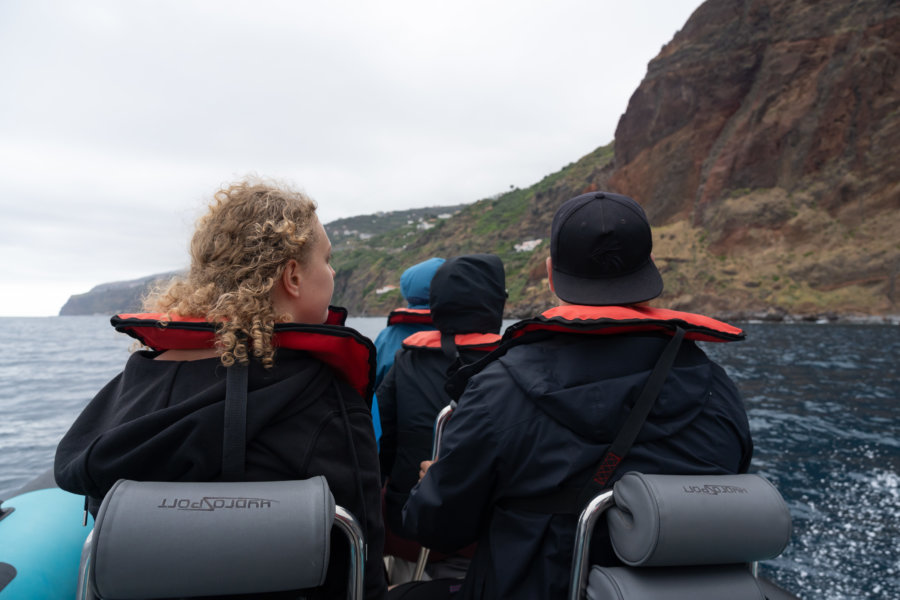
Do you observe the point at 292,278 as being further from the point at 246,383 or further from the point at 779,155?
the point at 779,155

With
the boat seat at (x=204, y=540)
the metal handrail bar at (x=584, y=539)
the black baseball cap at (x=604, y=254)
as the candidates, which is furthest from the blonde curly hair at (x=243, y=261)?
the metal handrail bar at (x=584, y=539)

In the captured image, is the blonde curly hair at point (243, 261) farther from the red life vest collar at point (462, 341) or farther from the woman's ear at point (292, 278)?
the red life vest collar at point (462, 341)

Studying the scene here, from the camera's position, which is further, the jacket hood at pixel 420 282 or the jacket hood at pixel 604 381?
the jacket hood at pixel 420 282

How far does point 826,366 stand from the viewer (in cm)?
1581

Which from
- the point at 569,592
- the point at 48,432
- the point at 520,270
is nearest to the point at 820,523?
the point at 569,592

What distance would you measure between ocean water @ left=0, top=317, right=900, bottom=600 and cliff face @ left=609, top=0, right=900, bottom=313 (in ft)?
86.9

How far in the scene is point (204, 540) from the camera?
1.05 metres

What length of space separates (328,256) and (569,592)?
1.18 metres

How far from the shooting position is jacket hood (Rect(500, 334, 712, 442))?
4.49 ft

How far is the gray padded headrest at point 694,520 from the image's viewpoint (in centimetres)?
118

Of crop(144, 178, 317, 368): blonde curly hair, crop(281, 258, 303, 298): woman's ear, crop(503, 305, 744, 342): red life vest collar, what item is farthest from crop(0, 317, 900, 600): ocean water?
crop(503, 305, 744, 342): red life vest collar

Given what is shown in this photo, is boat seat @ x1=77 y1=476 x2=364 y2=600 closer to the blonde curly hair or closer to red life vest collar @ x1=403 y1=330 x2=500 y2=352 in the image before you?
the blonde curly hair

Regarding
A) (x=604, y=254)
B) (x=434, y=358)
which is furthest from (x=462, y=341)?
(x=604, y=254)

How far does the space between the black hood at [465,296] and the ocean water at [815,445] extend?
2214 millimetres
